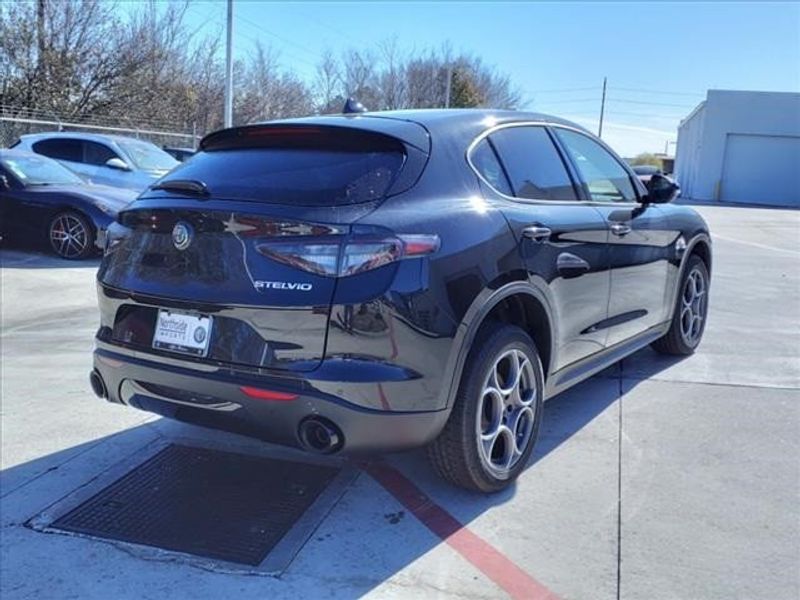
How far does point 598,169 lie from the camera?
473 centimetres

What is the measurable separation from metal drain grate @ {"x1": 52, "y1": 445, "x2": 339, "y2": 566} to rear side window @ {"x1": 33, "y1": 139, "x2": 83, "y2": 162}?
10.7 metres

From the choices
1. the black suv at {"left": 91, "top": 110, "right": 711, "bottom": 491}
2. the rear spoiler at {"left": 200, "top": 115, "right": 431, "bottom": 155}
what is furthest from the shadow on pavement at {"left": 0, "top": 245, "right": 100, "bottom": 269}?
the rear spoiler at {"left": 200, "top": 115, "right": 431, "bottom": 155}

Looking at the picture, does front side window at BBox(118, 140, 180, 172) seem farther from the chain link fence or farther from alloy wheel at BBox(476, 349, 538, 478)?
alloy wheel at BBox(476, 349, 538, 478)

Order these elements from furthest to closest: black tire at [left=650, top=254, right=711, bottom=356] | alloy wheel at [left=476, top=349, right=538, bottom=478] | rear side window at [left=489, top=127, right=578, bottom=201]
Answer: black tire at [left=650, top=254, right=711, bottom=356] < rear side window at [left=489, top=127, right=578, bottom=201] < alloy wheel at [left=476, top=349, right=538, bottom=478]

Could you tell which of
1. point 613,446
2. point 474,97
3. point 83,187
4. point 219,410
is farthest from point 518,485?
point 474,97

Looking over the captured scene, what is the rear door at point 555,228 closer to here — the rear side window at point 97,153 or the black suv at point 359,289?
the black suv at point 359,289

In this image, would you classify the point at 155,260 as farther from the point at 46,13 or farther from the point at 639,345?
the point at 46,13

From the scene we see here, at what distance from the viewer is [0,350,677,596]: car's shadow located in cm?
302

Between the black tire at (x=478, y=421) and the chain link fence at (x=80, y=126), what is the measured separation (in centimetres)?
1713

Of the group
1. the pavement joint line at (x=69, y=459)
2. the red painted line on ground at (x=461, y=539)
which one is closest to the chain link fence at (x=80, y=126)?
the pavement joint line at (x=69, y=459)

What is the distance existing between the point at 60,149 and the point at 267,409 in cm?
1207

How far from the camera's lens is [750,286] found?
9469 mm

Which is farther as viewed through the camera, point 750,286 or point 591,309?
point 750,286

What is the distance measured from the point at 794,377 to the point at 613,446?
209 cm
